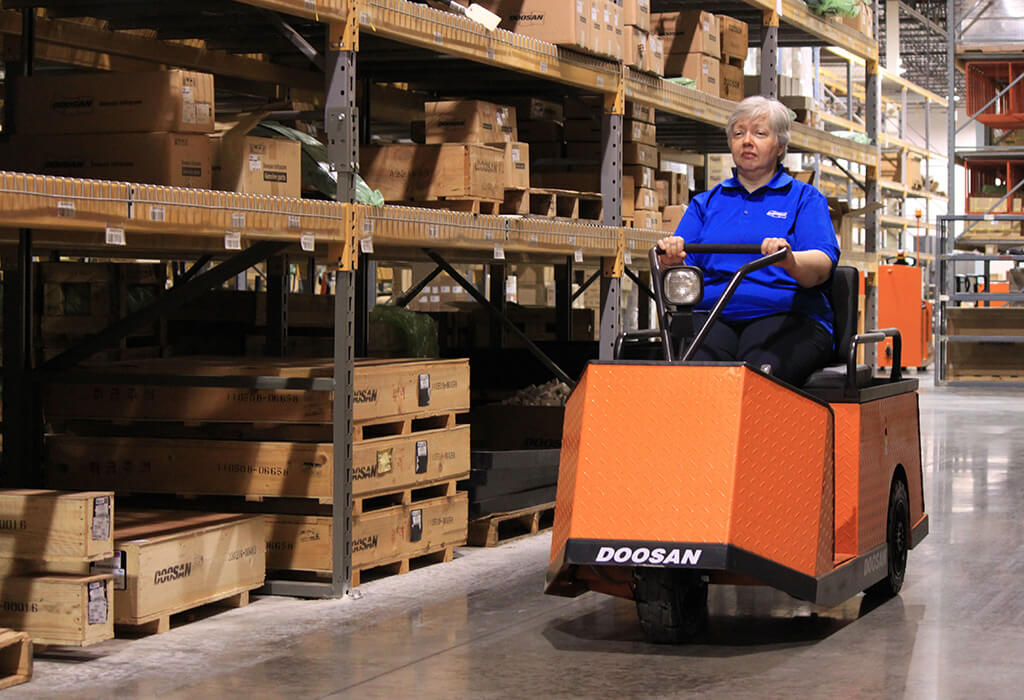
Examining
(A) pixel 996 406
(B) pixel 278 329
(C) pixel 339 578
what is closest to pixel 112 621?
(C) pixel 339 578

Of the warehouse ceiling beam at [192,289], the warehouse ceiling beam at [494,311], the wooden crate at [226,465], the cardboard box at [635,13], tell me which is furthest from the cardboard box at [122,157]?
the cardboard box at [635,13]

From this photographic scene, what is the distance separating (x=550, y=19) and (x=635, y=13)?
0.98 m

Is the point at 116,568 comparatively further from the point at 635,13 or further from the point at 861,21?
the point at 861,21

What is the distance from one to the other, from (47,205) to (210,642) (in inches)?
68.8

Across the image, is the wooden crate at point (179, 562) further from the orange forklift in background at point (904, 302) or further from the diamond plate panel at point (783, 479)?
the orange forklift in background at point (904, 302)

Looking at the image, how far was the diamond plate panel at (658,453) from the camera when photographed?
4.99m

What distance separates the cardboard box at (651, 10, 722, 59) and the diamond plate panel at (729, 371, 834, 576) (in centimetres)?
614

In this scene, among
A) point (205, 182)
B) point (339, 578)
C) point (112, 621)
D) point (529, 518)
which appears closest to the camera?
point (112, 621)

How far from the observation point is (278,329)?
8.53m

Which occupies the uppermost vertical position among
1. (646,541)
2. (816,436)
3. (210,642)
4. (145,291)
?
(145,291)

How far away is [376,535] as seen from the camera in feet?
22.3

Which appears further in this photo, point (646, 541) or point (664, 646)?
point (664, 646)

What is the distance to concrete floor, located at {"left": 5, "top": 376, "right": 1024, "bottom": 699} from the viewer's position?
15.8 ft

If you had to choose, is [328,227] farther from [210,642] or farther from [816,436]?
[816,436]
